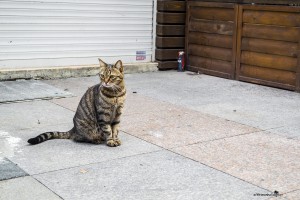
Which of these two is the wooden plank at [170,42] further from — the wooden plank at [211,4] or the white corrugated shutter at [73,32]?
the wooden plank at [211,4]

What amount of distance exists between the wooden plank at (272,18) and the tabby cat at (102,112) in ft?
14.9

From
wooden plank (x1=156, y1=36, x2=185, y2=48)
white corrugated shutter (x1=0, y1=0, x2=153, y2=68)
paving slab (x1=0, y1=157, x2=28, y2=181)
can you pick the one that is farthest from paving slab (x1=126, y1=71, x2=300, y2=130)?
paving slab (x1=0, y1=157, x2=28, y2=181)

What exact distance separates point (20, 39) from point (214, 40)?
389cm

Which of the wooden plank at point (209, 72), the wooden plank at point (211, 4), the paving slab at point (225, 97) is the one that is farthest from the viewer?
the wooden plank at point (209, 72)

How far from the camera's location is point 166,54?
11.5m

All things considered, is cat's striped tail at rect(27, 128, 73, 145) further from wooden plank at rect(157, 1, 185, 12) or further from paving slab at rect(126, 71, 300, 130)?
wooden plank at rect(157, 1, 185, 12)

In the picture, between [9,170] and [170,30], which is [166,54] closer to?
[170,30]

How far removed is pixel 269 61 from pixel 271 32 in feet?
1.75

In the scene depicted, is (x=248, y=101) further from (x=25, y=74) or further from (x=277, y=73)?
(x=25, y=74)

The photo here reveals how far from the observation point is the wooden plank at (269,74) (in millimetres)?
9414

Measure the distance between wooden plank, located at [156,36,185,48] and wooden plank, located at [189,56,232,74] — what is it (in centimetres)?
40

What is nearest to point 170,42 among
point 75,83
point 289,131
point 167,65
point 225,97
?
point 167,65

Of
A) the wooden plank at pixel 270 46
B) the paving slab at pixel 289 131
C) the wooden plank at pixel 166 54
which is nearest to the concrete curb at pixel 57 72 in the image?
the wooden plank at pixel 166 54

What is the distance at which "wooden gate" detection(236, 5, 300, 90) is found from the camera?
930cm
